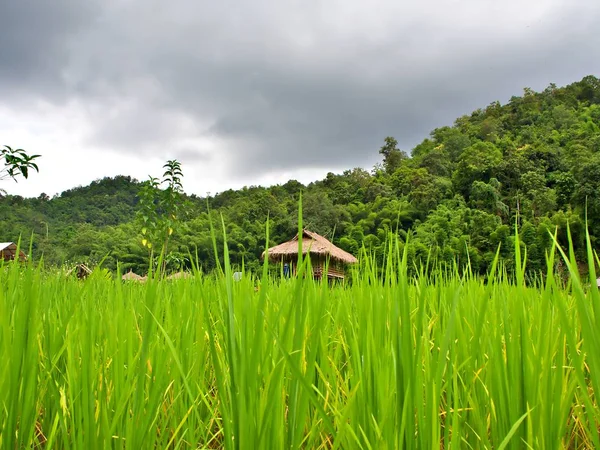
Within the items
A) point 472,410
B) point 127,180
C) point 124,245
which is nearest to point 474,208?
point 124,245

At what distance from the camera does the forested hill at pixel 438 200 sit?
76.4ft

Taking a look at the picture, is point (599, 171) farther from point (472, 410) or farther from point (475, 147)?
point (472, 410)

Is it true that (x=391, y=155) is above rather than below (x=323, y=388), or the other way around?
above

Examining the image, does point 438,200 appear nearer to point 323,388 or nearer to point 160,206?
point 160,206

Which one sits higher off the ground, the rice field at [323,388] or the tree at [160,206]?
the tree at [160,206]

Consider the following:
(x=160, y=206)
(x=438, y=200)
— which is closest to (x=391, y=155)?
(x=438, y=200)

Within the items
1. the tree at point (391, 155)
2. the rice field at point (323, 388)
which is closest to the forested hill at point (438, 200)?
the tree at point (391, 155)

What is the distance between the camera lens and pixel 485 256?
2117cm

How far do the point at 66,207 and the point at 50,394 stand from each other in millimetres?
47930

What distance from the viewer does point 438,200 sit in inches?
1262

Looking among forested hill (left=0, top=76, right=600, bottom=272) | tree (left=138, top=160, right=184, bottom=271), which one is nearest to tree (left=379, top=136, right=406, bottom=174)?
forested hill (left=0, top=76, right=600, bottom=272)

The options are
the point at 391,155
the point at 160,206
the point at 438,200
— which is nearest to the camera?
the point at 160,206

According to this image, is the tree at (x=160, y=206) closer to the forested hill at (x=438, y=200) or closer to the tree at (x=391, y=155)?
the forested hill at (x=438, y=200)

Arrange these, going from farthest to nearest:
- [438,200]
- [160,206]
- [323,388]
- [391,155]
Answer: [391,155]
[438,200]
[160,206]
[323,388]
